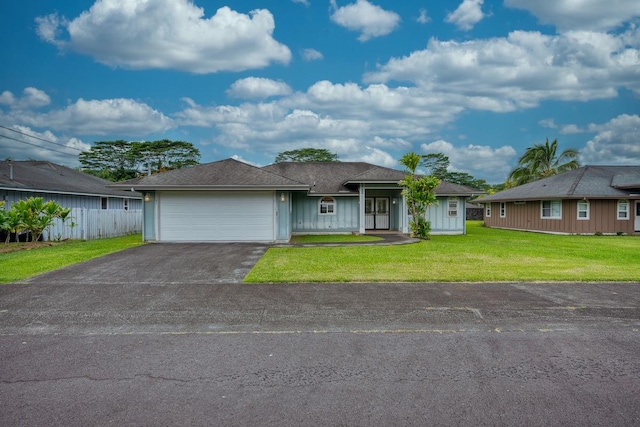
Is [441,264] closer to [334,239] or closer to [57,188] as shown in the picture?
[334,239]

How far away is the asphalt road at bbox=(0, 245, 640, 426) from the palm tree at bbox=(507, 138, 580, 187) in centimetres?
3351

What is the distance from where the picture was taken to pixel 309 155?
59969mm

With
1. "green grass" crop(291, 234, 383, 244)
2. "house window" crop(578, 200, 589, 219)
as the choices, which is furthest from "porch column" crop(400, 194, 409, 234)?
"house window" crop(578, 200, 589, 219)

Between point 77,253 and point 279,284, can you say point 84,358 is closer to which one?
point 279,284

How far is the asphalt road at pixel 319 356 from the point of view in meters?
3.14

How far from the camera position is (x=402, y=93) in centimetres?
2991

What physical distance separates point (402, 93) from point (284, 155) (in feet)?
111

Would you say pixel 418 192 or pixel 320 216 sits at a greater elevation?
pixel 418 192

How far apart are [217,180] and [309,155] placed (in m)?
43.7

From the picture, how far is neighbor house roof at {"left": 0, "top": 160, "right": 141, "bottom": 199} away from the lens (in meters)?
18.0

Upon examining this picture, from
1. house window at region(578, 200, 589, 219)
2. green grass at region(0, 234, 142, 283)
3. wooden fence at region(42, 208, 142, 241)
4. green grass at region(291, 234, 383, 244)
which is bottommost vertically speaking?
green grass at region(0, 234, 142, 283)

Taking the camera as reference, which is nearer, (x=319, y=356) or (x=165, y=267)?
(x=319, y=356)

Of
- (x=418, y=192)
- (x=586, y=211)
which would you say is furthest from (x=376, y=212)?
(x=586, y=211)

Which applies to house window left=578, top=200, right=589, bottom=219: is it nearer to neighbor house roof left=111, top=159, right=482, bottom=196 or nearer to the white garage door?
neighbor house roof left=111, top=159, right=482, bottom=196
